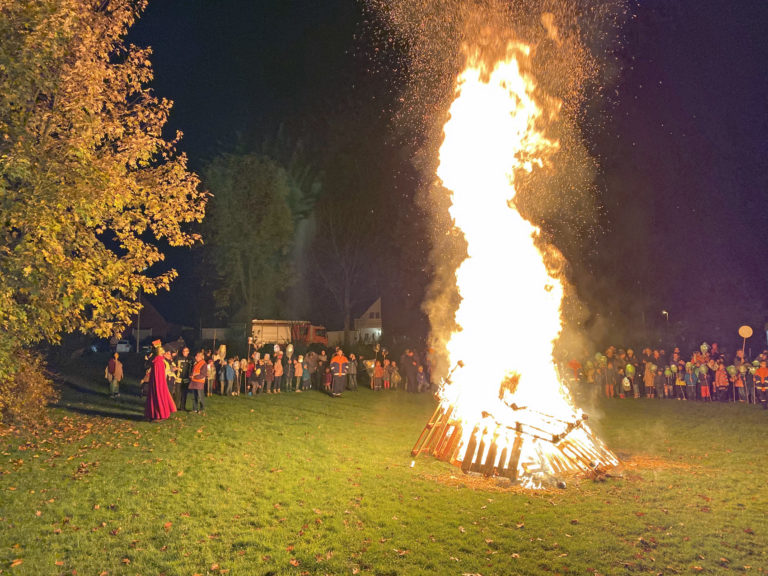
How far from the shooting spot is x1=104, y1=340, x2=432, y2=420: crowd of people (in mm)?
15859

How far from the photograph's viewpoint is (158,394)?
15.6 meters

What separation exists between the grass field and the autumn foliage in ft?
10.6

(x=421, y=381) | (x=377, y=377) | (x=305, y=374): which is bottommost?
(x=421, y=381)

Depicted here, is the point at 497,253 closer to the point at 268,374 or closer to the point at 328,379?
the point at 268,374

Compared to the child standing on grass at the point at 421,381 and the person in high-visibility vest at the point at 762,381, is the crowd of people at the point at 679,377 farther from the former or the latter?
the child standing on grass at the point at 421,381

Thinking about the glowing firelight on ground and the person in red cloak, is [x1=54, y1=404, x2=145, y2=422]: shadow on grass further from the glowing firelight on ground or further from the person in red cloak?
the glowing firelight on ground

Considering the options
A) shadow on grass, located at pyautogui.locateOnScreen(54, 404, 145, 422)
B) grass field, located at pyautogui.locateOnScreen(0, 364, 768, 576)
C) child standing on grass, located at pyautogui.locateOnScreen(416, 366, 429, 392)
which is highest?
child standing on grass, located at pyautogui.locateOnScreen(416, 366, 429, 392)

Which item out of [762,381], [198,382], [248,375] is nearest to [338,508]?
[198,382]

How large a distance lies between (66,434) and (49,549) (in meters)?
7.33

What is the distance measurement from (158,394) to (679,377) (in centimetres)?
2067

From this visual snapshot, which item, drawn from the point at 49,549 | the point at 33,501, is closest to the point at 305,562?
the point at 49,549

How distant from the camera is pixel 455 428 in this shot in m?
12.8

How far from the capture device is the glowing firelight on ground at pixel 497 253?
13523mm

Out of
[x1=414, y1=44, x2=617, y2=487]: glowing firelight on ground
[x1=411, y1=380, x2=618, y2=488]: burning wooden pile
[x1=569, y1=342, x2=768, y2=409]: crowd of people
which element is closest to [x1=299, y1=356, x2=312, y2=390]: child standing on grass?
[x1=414, y1=44, x2=617, y2=487]: glowing firelight on ground
